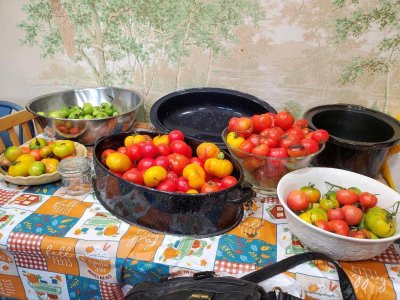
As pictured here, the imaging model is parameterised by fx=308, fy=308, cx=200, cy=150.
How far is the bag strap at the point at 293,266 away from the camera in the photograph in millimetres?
661

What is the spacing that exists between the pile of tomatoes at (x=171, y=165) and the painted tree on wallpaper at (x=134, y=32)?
530 millimetres

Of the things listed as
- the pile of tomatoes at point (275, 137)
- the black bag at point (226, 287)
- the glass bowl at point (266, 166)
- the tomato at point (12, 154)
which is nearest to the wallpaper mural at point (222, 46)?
the pile of tomatoes at point (275, 137)

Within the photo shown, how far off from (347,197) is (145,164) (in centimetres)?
53

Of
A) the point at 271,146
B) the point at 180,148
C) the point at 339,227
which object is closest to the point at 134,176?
the point at 180,148

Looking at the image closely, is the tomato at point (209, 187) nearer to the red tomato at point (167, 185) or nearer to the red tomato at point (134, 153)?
the red tomato at point (167, 185)

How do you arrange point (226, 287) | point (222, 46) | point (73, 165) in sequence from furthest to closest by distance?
1. point (222, 46)
2. point (73, 165)
3. point (226, 287)

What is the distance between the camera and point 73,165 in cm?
94

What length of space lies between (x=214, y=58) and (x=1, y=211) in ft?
3.08

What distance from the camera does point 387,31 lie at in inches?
44.4

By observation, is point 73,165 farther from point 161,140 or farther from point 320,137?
point 320,137

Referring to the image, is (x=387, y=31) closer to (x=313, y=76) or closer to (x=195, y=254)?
(x=313, y=76)

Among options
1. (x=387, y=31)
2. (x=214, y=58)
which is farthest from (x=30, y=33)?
(x=387, y=31)

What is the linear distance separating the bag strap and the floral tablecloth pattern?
20 mm

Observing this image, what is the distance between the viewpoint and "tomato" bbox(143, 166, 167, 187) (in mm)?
787
